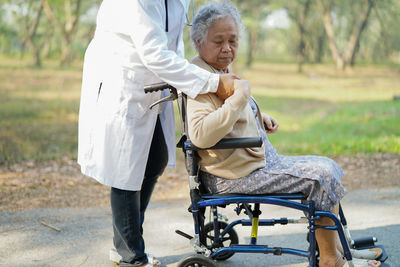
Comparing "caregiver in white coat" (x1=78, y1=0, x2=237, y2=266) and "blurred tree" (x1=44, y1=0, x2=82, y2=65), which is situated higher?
"blurred tree" (x1=44, y1=0, x2=82, y2=65)

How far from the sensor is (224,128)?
90.4 inches

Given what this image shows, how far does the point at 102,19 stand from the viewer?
2.63 m

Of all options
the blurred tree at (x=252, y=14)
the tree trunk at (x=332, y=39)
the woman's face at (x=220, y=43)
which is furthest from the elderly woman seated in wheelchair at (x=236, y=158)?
the tree trunk at (x=332, y=39)

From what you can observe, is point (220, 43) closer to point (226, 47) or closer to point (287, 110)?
point (226, 47)

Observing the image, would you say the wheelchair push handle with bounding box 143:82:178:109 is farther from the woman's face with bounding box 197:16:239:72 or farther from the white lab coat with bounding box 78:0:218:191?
the woman's face with bounding box 197:16:239:72

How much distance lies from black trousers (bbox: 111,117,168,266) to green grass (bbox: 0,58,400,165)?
3926 millimetres

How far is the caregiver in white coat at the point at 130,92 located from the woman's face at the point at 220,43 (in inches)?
6.1

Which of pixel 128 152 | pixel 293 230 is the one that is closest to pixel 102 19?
pixel 128 152

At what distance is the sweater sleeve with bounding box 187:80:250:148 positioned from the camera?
90.0 inches

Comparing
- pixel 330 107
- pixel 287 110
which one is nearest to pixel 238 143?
pixel 330 107

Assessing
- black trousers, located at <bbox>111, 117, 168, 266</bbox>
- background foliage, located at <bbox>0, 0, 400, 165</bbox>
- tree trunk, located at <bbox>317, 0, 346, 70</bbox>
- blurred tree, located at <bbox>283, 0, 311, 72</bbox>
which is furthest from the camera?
blurred tree, located at <bbox>283, 0, 311, 72</bbox>

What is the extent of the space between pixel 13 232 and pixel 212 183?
1848mm

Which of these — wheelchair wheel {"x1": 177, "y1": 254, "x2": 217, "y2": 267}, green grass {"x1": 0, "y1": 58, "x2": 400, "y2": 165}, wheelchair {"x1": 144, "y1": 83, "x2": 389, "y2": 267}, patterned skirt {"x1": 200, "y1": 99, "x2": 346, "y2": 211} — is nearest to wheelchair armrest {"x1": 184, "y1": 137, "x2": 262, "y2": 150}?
wheelchair {"x1": 144, "y1": 83, "x2": 389, "y2": 267}

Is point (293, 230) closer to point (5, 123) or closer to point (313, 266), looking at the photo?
point (313, 266)
